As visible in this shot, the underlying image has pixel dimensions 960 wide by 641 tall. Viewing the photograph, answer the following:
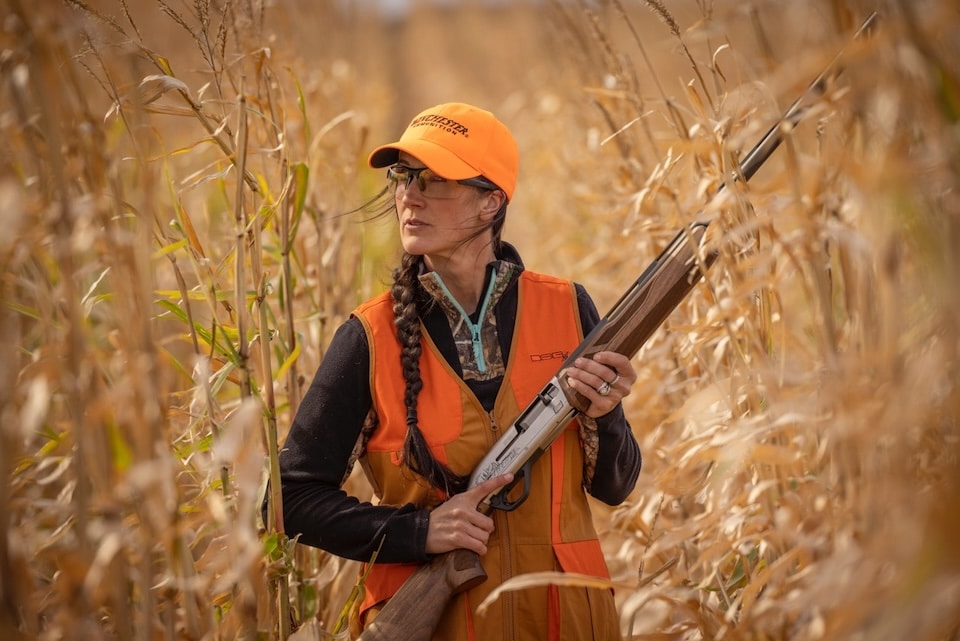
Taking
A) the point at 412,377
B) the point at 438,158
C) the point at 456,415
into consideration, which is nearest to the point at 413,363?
the point at 412,377

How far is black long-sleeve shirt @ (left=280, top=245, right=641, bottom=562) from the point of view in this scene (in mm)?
1957

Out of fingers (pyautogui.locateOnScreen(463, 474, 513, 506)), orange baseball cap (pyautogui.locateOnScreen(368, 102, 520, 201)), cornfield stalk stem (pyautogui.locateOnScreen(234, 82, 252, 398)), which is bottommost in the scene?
fingers (pyautogui.locateOnScreen(463, 474, 513, 506))

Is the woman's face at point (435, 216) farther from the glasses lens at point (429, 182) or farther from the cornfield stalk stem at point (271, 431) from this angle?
the cornfield stalk stem at point (271, 431)

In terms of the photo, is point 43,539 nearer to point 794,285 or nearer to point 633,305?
point 633,305

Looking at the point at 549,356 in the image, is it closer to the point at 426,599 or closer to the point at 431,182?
the point at 431,182

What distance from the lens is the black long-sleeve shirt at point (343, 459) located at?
6.42ft

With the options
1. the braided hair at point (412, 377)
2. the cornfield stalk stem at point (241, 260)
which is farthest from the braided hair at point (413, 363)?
the cornfield stalk stem at point (241, 260)

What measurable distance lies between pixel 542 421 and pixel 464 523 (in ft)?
0.96

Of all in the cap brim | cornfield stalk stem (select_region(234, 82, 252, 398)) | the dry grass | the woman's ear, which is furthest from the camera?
the woman's ear

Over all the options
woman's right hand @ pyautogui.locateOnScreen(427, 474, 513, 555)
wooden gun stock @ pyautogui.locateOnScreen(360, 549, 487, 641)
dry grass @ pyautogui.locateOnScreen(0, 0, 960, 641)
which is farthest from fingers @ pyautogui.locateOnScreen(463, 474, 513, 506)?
dry grass @ pyautogui.locateOnScreen(0, 0, 960, 641)

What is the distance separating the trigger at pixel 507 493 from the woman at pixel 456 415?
0.04 m

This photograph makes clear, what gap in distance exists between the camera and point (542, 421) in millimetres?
1950

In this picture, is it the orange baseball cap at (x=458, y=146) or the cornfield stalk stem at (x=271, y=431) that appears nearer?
the cornfield stalk stem at (x=271, y=431)

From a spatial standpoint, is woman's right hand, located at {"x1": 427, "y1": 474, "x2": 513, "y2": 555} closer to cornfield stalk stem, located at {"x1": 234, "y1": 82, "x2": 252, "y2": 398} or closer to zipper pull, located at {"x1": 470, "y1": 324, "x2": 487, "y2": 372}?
zipper pull, located at {"x1": 470, "y1": 324, "x2": 487, "y2": 372}
